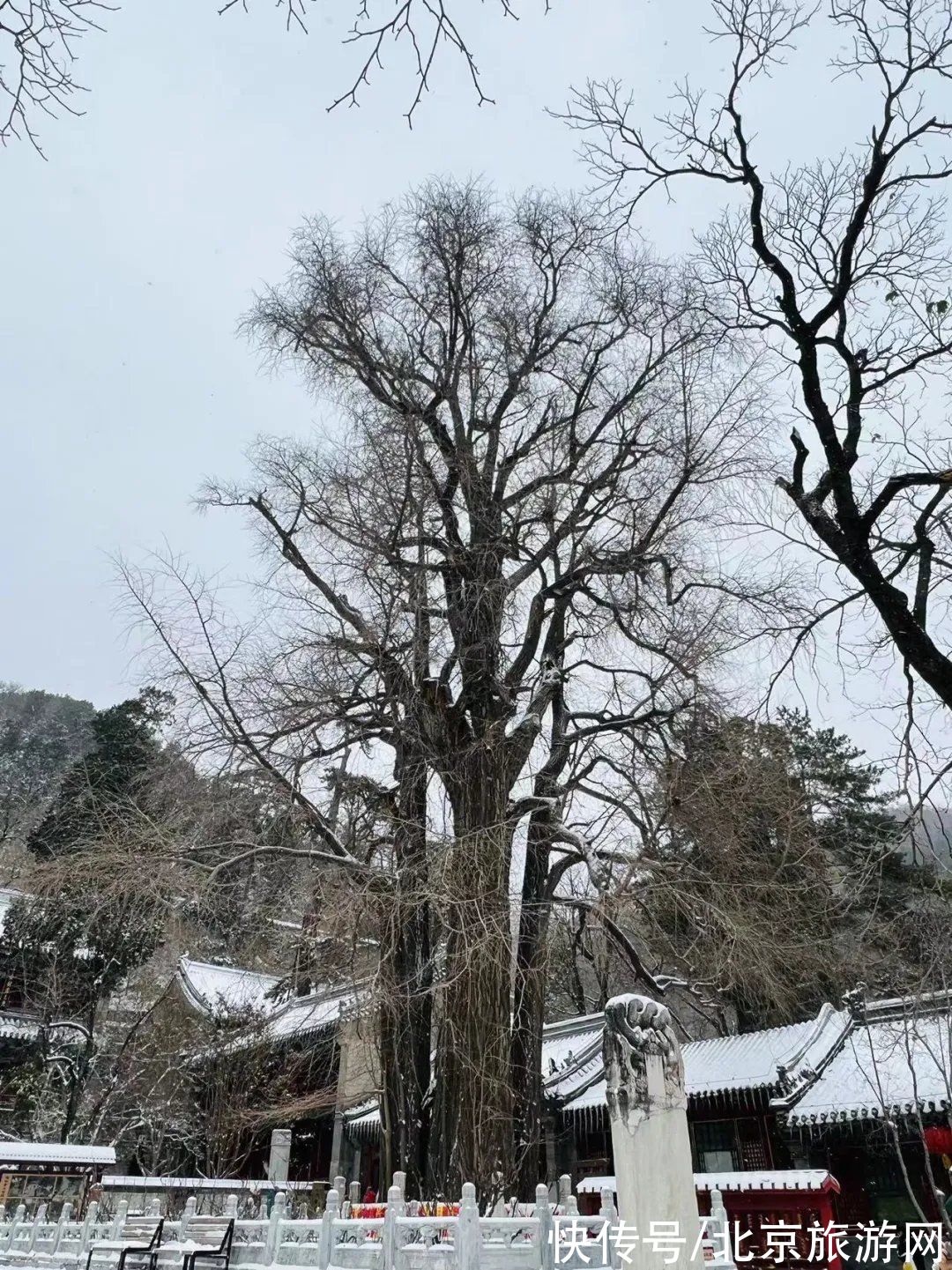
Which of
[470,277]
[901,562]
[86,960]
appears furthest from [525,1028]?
[86,960]

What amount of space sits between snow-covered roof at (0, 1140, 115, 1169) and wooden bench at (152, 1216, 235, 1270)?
493 cm

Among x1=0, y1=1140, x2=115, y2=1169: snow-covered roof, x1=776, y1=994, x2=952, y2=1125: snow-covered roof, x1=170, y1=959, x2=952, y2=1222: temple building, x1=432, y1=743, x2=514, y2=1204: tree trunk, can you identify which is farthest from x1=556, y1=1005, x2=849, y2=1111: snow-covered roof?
x1=0, y1=1140, x2=115, y2=1169: snow-covered roof

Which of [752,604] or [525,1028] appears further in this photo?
[752,604]

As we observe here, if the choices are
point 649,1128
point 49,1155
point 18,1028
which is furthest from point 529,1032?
point 18,1028

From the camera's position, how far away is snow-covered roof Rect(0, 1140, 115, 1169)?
1252 cm

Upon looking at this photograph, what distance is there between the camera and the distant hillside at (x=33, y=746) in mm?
30734

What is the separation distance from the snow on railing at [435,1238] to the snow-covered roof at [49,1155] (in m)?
4.88

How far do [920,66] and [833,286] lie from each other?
123cm

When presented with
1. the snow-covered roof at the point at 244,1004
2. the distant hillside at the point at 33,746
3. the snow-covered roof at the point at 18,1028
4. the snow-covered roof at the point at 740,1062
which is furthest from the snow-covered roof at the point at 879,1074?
the distant hillside at the point at 33,746

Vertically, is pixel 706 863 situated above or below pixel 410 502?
below

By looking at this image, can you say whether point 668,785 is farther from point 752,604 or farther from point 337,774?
point 337,774

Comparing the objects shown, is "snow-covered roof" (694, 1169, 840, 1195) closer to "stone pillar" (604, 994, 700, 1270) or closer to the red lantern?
the red lantern

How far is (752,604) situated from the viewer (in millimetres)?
11156

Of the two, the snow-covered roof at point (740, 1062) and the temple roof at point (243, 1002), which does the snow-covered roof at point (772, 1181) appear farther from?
the temple roof at point (243, 1002)
